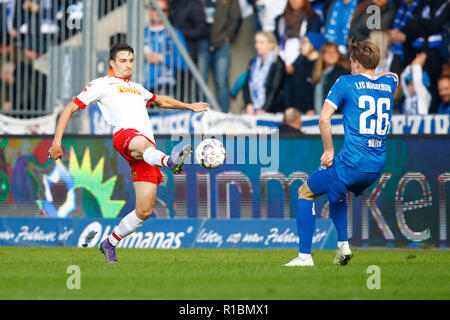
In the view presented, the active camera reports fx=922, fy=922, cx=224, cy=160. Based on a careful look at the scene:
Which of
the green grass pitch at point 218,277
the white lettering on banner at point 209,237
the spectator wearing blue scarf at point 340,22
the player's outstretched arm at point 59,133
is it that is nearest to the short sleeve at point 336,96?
the green grass pitch at point 218,277

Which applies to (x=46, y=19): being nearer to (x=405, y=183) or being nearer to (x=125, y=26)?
(x=125, y=26)

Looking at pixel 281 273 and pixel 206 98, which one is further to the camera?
pixel 206 98

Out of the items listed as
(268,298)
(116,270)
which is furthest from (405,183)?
(268,298)

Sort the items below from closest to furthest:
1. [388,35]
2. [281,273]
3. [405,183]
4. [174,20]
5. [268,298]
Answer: [268,298], [281,273], [405,183], [388,35], [174,20]

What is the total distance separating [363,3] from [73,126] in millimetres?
5129

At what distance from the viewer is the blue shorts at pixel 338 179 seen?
8.92 m

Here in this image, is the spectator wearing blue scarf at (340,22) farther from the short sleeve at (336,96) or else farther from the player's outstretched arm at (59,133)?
the player's outstretched arm at (59,133)

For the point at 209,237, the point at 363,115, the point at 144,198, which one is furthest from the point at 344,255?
the point at 209,237

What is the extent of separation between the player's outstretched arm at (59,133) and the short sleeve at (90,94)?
7cm

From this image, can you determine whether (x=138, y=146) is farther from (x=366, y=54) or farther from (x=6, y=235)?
(x=6, y=235)

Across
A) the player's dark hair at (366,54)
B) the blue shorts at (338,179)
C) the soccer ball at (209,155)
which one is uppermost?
the player's dark hair at (366,54)

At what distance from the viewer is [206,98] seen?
50.3ft

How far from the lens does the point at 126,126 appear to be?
9727mm

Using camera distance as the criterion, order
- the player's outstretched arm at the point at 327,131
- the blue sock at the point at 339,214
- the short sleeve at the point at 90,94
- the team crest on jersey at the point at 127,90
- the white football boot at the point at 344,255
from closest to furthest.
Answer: the player's outstretched arm at the point at 327,131 → the white football boot at the point at 344,255 → the blue sock at the point at 339,214 → the short sleeve at the point at 90,94 → the team crest on jersey at the point at 127,90
